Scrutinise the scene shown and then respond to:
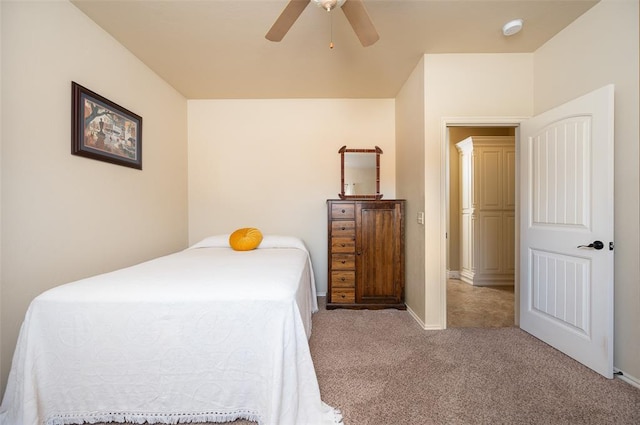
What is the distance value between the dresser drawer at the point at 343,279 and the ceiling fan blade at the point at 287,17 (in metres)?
2.28

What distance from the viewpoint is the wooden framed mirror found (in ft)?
11.0

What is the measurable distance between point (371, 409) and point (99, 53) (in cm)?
321

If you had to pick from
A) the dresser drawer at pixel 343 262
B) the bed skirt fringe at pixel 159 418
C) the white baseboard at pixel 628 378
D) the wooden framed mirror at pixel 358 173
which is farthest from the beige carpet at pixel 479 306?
the bed skirt fringe at pixel 159 418

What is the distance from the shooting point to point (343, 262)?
296cm

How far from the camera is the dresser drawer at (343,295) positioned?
2949mm

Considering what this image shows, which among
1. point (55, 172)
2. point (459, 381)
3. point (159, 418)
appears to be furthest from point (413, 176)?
point (55, 172)

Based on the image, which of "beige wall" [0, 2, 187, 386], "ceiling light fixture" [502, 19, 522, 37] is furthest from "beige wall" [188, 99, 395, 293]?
"ceiling light fixture" [502, 19, 522, 37]

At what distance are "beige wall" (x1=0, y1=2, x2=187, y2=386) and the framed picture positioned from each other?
0.05m

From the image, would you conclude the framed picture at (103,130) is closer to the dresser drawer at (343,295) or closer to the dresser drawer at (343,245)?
the dresser drawer at (343,245)

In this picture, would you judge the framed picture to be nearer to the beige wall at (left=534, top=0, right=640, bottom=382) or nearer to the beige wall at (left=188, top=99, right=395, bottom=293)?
the beige wall at (left=188, top=99, right=395, bottom=293)

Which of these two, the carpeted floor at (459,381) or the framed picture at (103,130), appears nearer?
the carpeted floor at (459,381)

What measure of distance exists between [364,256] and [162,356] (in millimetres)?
2095

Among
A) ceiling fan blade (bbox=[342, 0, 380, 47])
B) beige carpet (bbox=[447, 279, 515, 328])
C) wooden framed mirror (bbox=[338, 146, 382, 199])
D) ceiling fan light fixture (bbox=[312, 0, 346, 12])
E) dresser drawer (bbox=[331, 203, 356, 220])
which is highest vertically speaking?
ceiling fan light fixture (bbox=[312, 0, 346, 12])

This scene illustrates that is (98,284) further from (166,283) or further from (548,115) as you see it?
(548,115)
